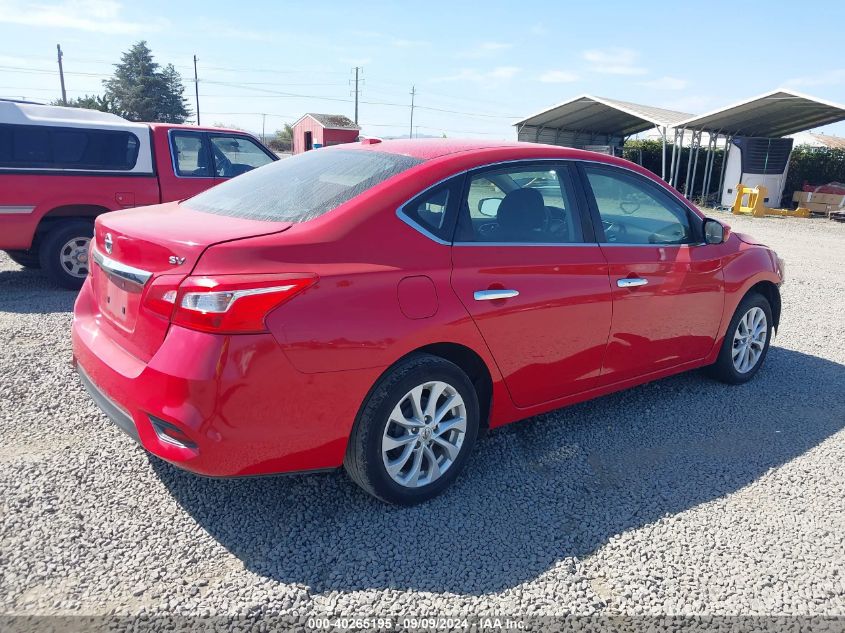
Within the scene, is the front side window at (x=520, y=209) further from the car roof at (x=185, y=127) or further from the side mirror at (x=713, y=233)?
the car roof at (x=185, y=127)

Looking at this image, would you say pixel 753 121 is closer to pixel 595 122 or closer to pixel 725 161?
pixel 725 161

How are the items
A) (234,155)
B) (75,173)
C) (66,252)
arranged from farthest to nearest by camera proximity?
(234,155) < (66,252) < (75,173)

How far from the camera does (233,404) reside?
2.49 metres

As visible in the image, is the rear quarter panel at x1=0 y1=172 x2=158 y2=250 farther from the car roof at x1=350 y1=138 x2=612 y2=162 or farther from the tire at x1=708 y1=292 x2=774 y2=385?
the tire at x1=708 y1=292 x2=774 y2=385

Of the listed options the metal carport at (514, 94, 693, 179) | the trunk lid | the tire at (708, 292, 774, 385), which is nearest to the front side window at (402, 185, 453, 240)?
the trunk lid

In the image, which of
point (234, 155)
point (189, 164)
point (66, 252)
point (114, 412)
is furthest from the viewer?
point (234, 155)

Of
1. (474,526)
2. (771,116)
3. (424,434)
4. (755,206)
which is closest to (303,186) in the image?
(424,434)

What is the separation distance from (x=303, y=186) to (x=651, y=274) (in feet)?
6.95

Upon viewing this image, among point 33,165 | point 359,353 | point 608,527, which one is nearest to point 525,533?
point 608,527

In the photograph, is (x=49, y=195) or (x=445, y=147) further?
(x=49, y=195)

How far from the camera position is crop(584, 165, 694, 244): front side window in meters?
3.84

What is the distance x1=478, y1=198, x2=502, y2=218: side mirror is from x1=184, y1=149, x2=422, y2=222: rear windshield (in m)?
0.40

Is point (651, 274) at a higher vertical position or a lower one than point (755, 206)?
higher

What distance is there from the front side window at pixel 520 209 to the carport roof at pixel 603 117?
21445 millimetres
